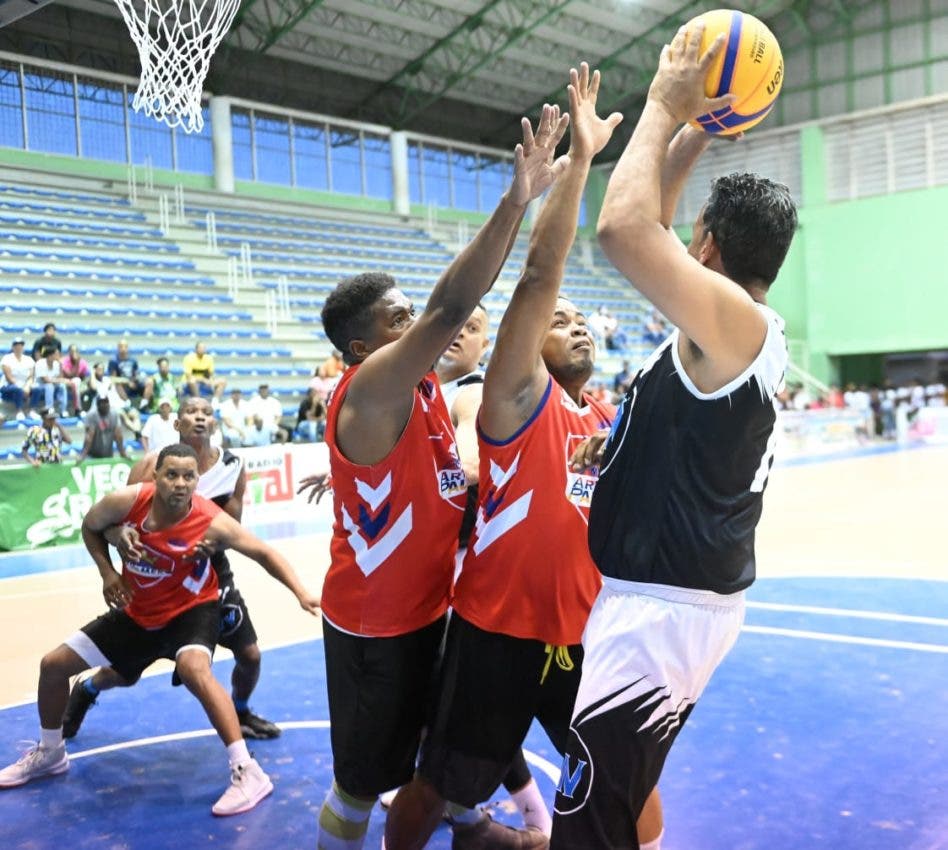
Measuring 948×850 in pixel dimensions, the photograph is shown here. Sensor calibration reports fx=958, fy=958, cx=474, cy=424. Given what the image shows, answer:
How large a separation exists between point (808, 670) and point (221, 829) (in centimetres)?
342

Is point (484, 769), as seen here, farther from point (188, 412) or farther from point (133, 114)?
point (133, 114)

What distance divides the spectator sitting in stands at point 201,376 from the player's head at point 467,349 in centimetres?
1171

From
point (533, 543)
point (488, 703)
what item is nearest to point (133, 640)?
point (488, 703)

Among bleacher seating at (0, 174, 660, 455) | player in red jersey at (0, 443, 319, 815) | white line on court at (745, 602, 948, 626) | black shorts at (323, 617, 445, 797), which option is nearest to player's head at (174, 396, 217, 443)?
player in red jersey at (0, 443, 319, 815)

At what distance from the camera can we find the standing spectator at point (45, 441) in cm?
1243

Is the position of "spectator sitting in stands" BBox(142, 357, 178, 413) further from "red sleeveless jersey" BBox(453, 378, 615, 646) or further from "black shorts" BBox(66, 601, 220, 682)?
"red sleeveless jersey" BBox(453, 378, 615, 646)

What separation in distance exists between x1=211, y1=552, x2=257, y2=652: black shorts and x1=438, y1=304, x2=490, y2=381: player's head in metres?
1.94

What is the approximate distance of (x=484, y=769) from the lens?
277 cm

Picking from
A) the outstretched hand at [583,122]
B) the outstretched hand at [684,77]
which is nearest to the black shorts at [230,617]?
the outstretched hand at [583,122]

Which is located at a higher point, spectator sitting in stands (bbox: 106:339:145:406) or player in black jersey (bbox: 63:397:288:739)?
spectator sitting in stands (bbox: 106:339:145:406)

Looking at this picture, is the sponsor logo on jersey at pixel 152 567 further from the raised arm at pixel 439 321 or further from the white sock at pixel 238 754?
the raised arm at pixel 439 321

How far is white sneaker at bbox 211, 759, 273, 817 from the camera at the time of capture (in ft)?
13.0

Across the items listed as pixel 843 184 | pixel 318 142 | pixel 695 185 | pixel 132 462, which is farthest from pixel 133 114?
pixel 843 184

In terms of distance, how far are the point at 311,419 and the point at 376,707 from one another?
12.9 metres
